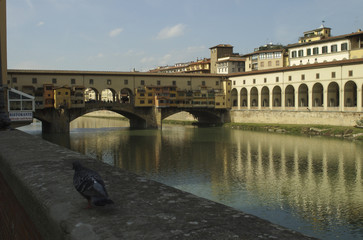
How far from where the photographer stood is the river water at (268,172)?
15.8 m

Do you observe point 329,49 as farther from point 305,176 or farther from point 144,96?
point 305,176

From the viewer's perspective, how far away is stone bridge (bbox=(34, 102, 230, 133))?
52500mm

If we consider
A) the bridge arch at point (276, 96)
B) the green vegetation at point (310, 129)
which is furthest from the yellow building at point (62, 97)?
the bridge arch at point (276, 96)

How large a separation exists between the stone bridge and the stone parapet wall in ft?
13.3

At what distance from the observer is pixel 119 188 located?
504cm

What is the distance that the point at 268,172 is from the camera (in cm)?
2503

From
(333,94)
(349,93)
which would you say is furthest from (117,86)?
(349,93)

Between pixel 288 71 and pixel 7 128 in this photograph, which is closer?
pixel 7 128

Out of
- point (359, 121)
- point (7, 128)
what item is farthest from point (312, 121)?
point (7, 128)

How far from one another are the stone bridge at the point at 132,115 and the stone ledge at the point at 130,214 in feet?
162

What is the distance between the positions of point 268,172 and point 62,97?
3723 cm

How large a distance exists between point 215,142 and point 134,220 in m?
38.9

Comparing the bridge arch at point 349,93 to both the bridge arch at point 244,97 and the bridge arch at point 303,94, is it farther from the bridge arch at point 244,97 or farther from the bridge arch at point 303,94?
the bridge arch at point 244,97

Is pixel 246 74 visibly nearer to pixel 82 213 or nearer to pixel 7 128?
pixel 7 128
